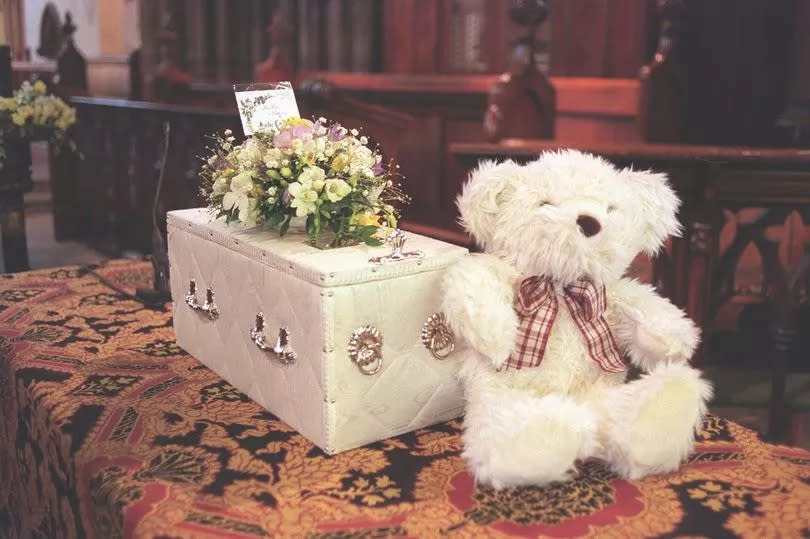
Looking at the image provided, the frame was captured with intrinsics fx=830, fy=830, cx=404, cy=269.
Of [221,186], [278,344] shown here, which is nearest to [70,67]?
[221,186]

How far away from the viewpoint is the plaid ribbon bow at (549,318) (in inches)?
56.9

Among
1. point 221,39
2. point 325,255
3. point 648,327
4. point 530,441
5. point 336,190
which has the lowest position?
point 530,441

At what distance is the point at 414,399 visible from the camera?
157cm

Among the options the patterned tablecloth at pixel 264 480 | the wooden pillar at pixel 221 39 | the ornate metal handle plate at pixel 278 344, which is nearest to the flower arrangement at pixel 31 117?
the patterned tablecloth at pixel 264 480

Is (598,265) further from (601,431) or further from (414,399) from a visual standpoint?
(414,399)

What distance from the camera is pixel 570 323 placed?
1.48 meters

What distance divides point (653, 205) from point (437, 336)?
46 cm

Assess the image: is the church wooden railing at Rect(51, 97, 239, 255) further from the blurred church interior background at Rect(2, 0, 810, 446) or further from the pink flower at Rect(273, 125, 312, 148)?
the pink flower at Rect(273, 125, 312, 148)

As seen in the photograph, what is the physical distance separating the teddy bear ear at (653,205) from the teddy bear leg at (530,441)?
1.17ft

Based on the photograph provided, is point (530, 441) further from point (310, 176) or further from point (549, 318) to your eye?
point (310, 176)

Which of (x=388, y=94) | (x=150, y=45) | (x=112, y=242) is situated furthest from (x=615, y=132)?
(x=150, y=45)

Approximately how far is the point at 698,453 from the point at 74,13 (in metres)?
12.2

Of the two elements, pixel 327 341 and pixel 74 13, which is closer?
pixel 327 341

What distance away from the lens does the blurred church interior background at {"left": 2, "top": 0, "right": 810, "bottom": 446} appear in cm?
304
